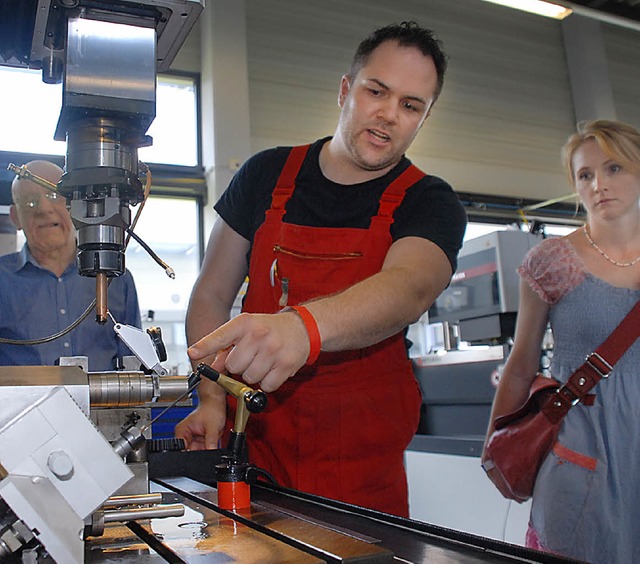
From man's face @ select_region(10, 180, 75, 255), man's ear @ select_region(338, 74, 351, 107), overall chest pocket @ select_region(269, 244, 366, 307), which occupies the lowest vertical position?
overall chest pocket @ select_region(269, 244, 366, 307)

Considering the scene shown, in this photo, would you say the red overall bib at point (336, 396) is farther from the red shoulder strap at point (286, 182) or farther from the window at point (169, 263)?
the window at point (169, 263)

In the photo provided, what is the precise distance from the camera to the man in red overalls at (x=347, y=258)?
4.45 ft

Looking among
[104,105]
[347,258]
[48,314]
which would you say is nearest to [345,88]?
[347,258]

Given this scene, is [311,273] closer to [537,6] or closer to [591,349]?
[591,349]

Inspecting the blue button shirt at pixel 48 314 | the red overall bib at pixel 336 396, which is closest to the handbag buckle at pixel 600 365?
the red overall bib at pixel 336 396

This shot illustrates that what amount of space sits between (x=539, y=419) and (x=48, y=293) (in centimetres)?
155

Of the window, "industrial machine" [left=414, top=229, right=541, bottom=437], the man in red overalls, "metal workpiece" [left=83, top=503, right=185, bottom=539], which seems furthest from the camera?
the window

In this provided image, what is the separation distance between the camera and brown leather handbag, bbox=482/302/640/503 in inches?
59.4

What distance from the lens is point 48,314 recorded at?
7.21ft

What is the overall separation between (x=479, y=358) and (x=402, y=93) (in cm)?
146

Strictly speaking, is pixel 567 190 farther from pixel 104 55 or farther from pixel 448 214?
pixel 104 55

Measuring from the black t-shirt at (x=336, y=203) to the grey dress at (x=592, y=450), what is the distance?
403mm

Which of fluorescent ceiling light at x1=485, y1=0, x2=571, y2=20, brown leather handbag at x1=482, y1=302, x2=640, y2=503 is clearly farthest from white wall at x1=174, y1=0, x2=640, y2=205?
brown leather handbag at x1=482, y1=302, x2=640, y2=503

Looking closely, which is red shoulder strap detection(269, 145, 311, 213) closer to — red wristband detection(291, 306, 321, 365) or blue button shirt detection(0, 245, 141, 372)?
red wristband detection(291, 306, 321, 365)
